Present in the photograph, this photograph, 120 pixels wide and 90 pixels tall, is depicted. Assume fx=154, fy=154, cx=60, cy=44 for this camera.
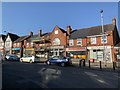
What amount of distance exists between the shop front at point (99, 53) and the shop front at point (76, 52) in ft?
4.55

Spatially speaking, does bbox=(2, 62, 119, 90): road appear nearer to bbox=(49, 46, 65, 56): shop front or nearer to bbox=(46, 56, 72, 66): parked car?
bbox=(46, 56, 72, 66): parked car

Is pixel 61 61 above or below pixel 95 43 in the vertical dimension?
below

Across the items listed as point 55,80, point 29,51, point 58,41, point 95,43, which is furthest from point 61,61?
point 29,51

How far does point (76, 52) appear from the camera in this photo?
120 ft

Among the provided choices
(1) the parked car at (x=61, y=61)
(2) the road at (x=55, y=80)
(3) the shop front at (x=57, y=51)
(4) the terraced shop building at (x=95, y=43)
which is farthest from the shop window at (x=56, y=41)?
(2) the road at (x=55, y=80)

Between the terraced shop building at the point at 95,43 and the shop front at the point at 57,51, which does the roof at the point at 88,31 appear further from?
the shop front at the point at 57,51

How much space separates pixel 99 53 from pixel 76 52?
558 cm

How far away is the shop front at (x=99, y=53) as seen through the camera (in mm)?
32094

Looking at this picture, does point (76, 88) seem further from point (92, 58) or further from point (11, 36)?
point (11, 36)

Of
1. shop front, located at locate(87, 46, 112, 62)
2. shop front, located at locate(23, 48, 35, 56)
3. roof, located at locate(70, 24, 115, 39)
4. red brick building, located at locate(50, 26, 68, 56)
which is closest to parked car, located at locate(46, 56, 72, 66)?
shop front, located at locate(87, 46, 112, 62)

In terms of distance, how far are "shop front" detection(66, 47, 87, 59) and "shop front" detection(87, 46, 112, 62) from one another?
139 cm

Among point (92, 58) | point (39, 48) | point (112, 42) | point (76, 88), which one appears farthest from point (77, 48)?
point (76, 88)

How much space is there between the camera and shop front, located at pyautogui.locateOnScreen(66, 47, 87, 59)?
3554 centimetres

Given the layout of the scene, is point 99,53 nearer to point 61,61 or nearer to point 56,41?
point 56,41
